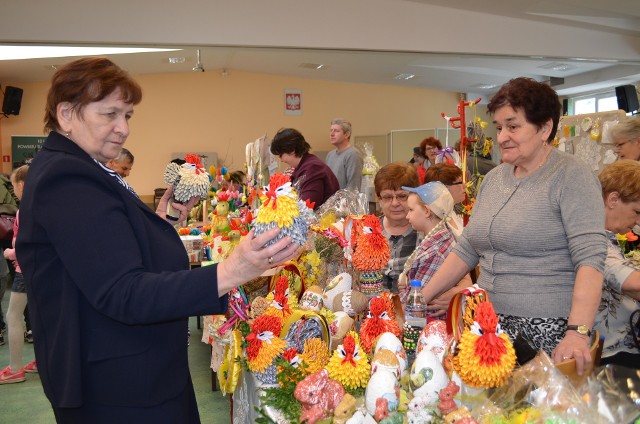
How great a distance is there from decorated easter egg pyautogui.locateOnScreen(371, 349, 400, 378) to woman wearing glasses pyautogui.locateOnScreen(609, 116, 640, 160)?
2.59 meters

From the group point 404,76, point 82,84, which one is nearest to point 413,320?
point 82,84

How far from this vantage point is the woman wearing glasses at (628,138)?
336 centimetres

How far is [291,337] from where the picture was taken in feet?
5.82

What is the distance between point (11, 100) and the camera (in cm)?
884

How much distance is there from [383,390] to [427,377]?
0.10 m

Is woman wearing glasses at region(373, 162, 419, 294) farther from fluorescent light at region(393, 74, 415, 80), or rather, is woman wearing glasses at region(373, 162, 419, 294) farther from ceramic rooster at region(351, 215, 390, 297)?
fluorescent light at region(393, 74, 415, 80)

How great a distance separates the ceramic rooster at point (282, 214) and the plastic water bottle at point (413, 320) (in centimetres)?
57

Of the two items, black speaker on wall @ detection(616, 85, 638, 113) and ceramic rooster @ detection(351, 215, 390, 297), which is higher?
black speaker on wall @ detection(616, 85, 638, 113)

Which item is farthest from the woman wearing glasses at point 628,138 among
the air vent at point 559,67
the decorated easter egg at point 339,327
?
the air vent at point 559,67

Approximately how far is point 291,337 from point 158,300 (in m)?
0.79

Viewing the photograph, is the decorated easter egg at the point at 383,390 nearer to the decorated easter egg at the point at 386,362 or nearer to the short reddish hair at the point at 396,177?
the decorated easter egg at the point at 386,362

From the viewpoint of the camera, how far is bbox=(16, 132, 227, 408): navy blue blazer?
3.46 feet

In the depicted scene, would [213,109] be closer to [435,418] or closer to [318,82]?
[318,82]

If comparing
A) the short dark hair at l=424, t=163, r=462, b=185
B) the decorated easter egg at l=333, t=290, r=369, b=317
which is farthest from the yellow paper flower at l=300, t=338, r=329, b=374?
the short dark hair at l=424, t=163, r=462, b=185
